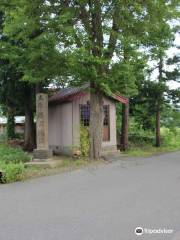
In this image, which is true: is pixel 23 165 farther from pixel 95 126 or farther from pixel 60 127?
pixel 60 127

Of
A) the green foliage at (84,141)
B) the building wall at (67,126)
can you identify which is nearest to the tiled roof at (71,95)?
the building wall at (67,126)

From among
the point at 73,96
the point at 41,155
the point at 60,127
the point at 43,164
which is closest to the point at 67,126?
the point at 60,127

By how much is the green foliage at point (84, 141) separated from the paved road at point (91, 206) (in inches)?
295

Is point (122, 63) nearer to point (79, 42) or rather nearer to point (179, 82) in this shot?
point (79, 42)

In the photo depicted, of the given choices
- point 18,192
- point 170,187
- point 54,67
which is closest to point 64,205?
point 18,192

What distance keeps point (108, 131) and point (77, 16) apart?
809 cm

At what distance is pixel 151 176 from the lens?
13984mm

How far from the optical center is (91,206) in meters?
9.25

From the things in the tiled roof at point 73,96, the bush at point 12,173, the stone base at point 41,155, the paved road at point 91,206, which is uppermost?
the tiled roof at point 73,96

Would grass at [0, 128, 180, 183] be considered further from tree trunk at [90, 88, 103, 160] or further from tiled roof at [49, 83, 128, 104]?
tiled roof at [49, 83, 128, 104]

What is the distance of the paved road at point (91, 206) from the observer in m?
7.18

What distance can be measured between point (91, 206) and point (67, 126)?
45.9ft

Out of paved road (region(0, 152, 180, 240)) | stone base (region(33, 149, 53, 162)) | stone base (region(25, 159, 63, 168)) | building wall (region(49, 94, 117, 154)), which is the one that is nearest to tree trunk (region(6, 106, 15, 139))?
building wall (region(49, 94, 117, 154))

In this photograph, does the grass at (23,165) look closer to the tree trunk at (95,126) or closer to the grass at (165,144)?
the grass at (165,144)
